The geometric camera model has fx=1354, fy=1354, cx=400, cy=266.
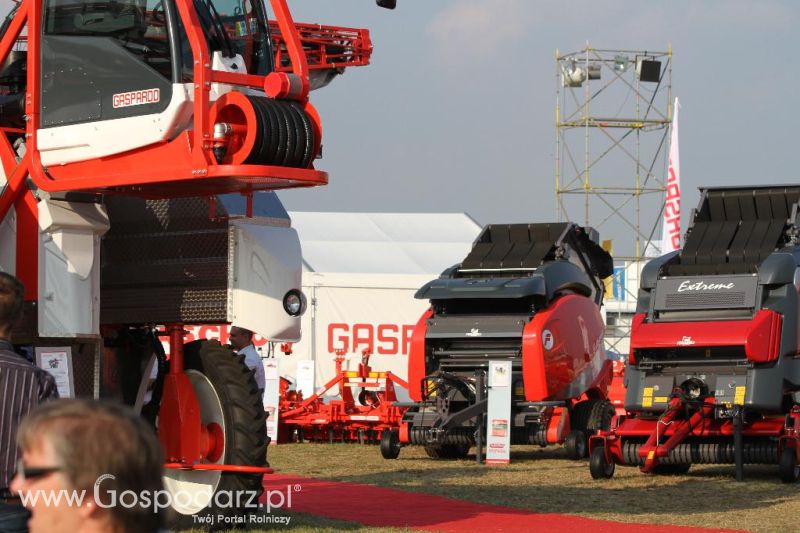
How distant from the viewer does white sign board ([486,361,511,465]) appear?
14.9 m

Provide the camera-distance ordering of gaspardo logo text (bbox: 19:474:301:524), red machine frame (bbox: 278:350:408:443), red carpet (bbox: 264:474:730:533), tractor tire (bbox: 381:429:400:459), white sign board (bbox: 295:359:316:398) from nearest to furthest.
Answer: gaspardo logo text (bbox: 19:474:301:524)
red carpet (bbox: 264:474:730:533)
tractor tire (bbox: 381:429:400:459)
red machine frame (bbox: 278:350:408:443)
white sign board (bbox: 295:359:316:398)

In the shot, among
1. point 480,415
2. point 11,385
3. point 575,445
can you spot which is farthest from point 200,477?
point 575,445

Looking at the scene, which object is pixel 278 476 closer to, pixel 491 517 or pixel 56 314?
pixel 491 517

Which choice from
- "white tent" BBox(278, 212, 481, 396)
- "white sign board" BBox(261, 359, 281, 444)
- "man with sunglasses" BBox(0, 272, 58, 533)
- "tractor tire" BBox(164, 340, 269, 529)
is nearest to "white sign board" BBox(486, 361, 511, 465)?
"white sign board" BBox(261, 359, 281, 444)

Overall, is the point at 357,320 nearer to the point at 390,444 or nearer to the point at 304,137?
the point at 390,444

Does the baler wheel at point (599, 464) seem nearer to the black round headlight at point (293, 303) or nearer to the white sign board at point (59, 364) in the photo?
the black round headlight at point (293, 303)

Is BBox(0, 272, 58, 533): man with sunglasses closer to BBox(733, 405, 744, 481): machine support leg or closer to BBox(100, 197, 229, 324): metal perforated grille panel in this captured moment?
BBox(100, 197, 229, 324): metal perforated grille panel

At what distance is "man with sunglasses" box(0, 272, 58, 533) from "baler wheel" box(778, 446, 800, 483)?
30.0 feet

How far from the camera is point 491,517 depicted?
10086mm

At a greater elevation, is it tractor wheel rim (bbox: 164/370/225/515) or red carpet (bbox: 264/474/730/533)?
tractor wheel rim (bbox: 164/370/225/515)

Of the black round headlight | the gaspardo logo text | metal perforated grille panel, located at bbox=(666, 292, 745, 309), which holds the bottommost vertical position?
the gaspardo logo text

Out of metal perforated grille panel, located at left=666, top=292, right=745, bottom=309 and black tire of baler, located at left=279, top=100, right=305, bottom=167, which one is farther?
metal perforated grille panel, located at left=666, top=292, right=745, bottom=309

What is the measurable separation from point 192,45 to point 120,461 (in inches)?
212

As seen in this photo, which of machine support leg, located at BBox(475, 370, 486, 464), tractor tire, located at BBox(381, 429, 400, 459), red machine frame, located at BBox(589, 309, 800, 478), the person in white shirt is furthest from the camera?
tractor tire, located at BBox(381, 429, 400, 459)
